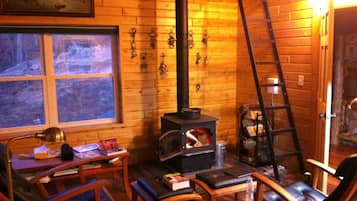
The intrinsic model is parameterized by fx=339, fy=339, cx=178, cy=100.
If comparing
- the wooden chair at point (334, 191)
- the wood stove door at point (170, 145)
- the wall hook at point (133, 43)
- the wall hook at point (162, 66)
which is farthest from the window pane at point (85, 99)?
the wooden chair at point (334, 191)

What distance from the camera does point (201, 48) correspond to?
186 inches

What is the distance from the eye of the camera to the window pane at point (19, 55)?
3822mm

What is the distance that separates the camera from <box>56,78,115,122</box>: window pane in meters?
4.15

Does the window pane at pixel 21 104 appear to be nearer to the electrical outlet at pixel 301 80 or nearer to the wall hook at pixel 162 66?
the wall hook at pixel 162 66

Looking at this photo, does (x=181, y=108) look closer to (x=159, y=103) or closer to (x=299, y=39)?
(x=159, y=103)

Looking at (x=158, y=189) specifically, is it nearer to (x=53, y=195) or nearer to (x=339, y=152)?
(x=53, y=195)


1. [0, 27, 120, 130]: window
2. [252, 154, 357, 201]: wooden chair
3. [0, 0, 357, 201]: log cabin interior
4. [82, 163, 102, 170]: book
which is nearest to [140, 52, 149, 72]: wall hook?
[0, 0, 357, 201]: log cabin interior

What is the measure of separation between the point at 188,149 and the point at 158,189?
1.38m

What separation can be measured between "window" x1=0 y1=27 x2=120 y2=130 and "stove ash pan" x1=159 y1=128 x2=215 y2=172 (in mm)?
864

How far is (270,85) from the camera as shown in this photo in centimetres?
408

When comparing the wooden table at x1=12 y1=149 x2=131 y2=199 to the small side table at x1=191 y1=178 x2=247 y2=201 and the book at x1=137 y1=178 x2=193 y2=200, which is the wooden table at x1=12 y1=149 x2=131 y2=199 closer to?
the book at x1=137 y1=178 x2=193 y2=200

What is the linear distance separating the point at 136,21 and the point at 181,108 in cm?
123

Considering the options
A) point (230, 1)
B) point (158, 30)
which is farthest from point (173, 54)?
point (230, 1)

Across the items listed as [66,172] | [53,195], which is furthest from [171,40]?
[53,195]
